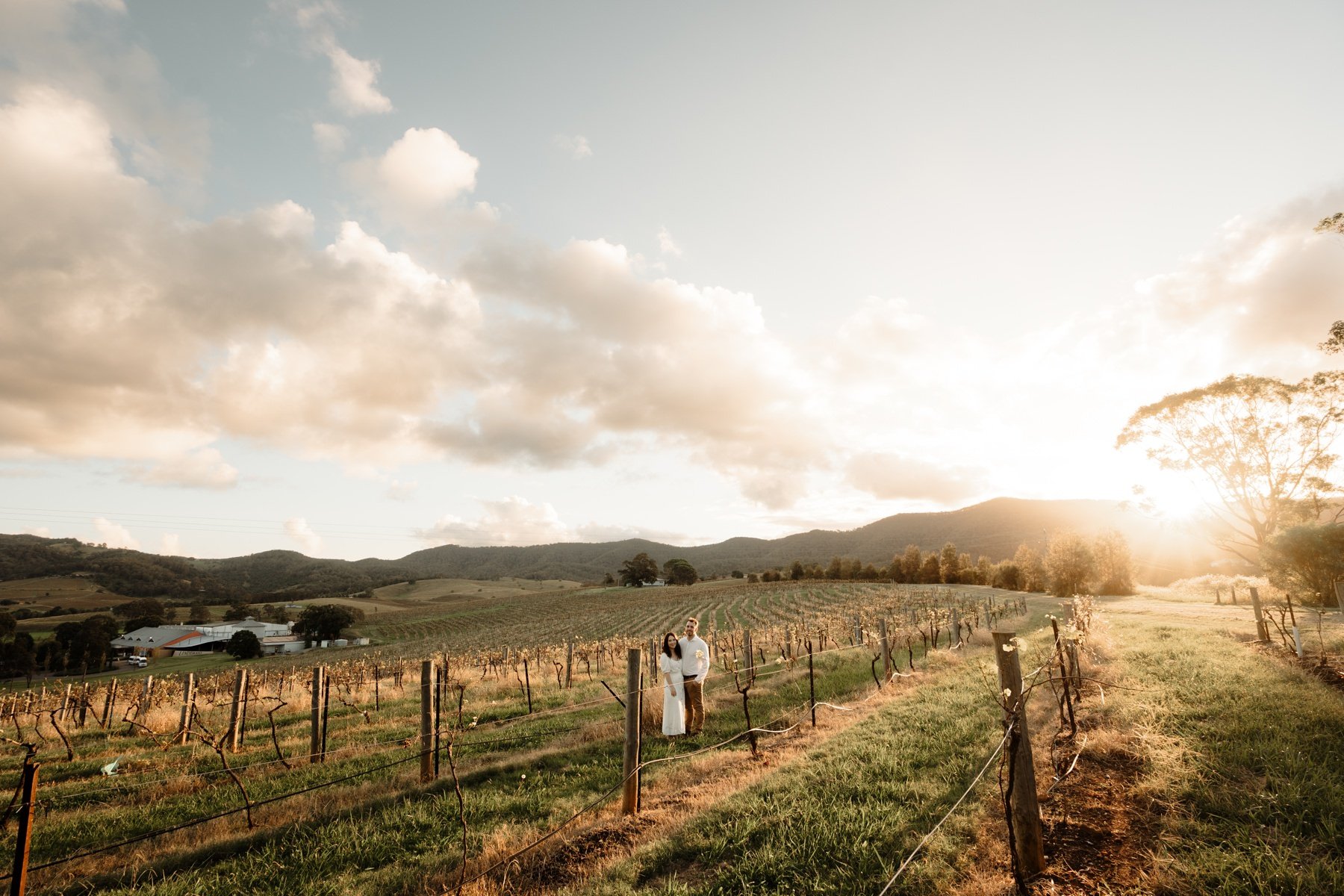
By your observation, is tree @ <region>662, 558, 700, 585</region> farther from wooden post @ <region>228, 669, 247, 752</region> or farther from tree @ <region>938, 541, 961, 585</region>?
wooden post @ <region>228, 669, 247, 752</region>

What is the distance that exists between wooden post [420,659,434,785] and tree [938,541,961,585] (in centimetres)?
7535

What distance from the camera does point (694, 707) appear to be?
11.1 m

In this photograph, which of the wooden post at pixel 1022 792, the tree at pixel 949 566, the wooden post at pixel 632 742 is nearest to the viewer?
the wooden post at pixel 1022 792

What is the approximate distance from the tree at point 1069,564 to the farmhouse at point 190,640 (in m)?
85.6

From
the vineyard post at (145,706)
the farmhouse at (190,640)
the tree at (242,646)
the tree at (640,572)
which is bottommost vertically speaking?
the farmhouse at (190,640)

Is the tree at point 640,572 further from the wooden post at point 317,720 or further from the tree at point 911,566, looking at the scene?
the wooden post at point 317,720

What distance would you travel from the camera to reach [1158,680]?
9891 millimetres

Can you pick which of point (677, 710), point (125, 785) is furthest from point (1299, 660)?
point (125, 785)

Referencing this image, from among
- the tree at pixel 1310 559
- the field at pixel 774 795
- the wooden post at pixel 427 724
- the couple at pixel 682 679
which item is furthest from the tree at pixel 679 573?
the wooden post at pixel 427 724

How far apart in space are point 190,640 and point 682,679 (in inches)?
3750

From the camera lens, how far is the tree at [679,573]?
117 meters

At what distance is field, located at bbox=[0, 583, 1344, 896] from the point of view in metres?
4.81

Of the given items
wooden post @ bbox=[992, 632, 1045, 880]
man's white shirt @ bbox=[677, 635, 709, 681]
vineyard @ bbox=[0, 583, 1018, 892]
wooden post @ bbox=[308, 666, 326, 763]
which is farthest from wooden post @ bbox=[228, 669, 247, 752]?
wooden post @ bbox=[992, 632, 1045, 880]

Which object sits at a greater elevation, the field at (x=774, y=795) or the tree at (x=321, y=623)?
the field at (x=774, y=795)
